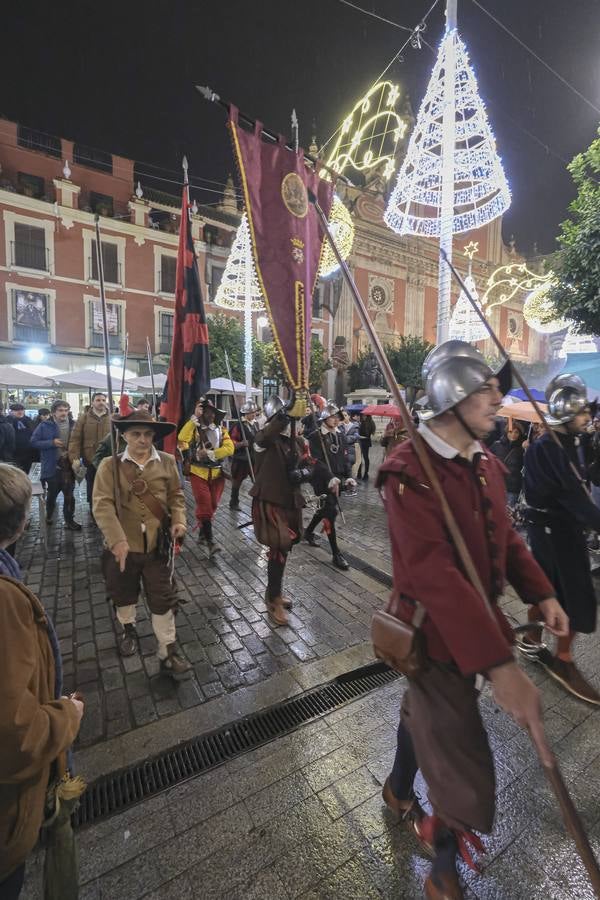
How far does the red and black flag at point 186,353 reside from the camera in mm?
5418

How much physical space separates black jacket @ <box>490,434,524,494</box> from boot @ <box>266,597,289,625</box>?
5.48m

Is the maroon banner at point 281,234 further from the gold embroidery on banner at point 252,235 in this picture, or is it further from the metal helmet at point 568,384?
the metal helmet at point 568,384

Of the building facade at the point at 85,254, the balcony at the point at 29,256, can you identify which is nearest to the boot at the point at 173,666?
the building facade at the point at 85,254

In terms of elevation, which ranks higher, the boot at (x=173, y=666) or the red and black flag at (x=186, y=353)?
the red and black flag at (x=186, y=353)

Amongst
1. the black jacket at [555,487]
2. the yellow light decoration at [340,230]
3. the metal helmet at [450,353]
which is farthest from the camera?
the yellow light decoration at [340,230]

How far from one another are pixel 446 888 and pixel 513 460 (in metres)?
7.35

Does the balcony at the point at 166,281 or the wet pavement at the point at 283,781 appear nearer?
the wet pavement at the point at 283,781

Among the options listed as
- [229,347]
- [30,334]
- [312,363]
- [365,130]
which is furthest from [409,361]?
[30,334]

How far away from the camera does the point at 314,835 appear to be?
203cm

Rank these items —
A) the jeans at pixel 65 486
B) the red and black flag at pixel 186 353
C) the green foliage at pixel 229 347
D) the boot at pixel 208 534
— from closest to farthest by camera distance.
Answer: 1. the red and black flag at pixel 186 353
2. the boot at pixel 208 534
3. the jeans at pixel 65 486
4. the green foliage at pixel 229 347

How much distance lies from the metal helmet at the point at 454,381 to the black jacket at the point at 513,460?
6.63 m

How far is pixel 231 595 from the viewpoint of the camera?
15.4 ft

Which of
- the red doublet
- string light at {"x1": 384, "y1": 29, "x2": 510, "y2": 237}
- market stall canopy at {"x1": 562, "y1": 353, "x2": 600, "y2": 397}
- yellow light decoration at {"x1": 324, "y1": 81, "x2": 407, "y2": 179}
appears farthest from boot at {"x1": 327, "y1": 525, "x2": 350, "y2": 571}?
market stall canopy at {"x1": 562, "y1": 353, "x2": 600, "y2": 397}

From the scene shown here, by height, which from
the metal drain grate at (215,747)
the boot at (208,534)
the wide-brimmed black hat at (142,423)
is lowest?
the metal drain grate at (215,747)
